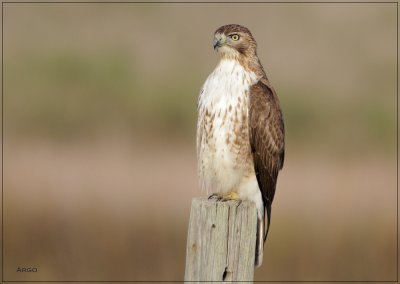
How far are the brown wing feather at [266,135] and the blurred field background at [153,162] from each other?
139 inches

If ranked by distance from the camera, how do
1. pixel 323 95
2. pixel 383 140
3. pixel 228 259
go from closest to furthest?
pixel 228 259
pixel 383 140
pixel 323 95

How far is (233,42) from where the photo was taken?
20.0 feet

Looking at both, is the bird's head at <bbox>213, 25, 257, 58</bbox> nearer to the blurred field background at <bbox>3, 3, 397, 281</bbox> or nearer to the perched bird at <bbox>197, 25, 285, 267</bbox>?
the perched bird at <bbox>197, 25, 285, 267</bbox>

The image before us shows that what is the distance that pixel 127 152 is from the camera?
11.8 metres

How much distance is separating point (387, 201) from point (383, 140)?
265 cm

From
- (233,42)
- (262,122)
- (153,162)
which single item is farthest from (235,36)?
(153,162)

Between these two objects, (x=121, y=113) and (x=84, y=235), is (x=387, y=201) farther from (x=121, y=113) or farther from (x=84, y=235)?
(x=121, y=113)

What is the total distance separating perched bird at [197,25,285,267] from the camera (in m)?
5.78

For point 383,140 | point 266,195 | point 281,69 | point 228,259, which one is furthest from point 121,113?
point 228,259

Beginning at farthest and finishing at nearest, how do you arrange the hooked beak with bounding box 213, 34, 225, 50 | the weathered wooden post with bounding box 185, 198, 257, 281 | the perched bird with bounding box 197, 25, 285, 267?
the hooked beak with bounding box 213, 34, 225, 50 < the perched bird with bounding box 197, 25, 285, 267 < the weathered wooden post with bounding box 185, 198, 257, 281

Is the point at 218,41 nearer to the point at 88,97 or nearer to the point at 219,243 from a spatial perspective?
the point at 219,243

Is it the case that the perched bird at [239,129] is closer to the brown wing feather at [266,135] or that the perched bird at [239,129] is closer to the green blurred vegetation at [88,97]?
the brown wing feather at [266,135]

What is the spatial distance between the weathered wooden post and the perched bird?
95cm

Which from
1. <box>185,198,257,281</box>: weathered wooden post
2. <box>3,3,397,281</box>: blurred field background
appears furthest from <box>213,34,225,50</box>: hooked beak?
<box>3,3,397,281</box>: blurred field background
